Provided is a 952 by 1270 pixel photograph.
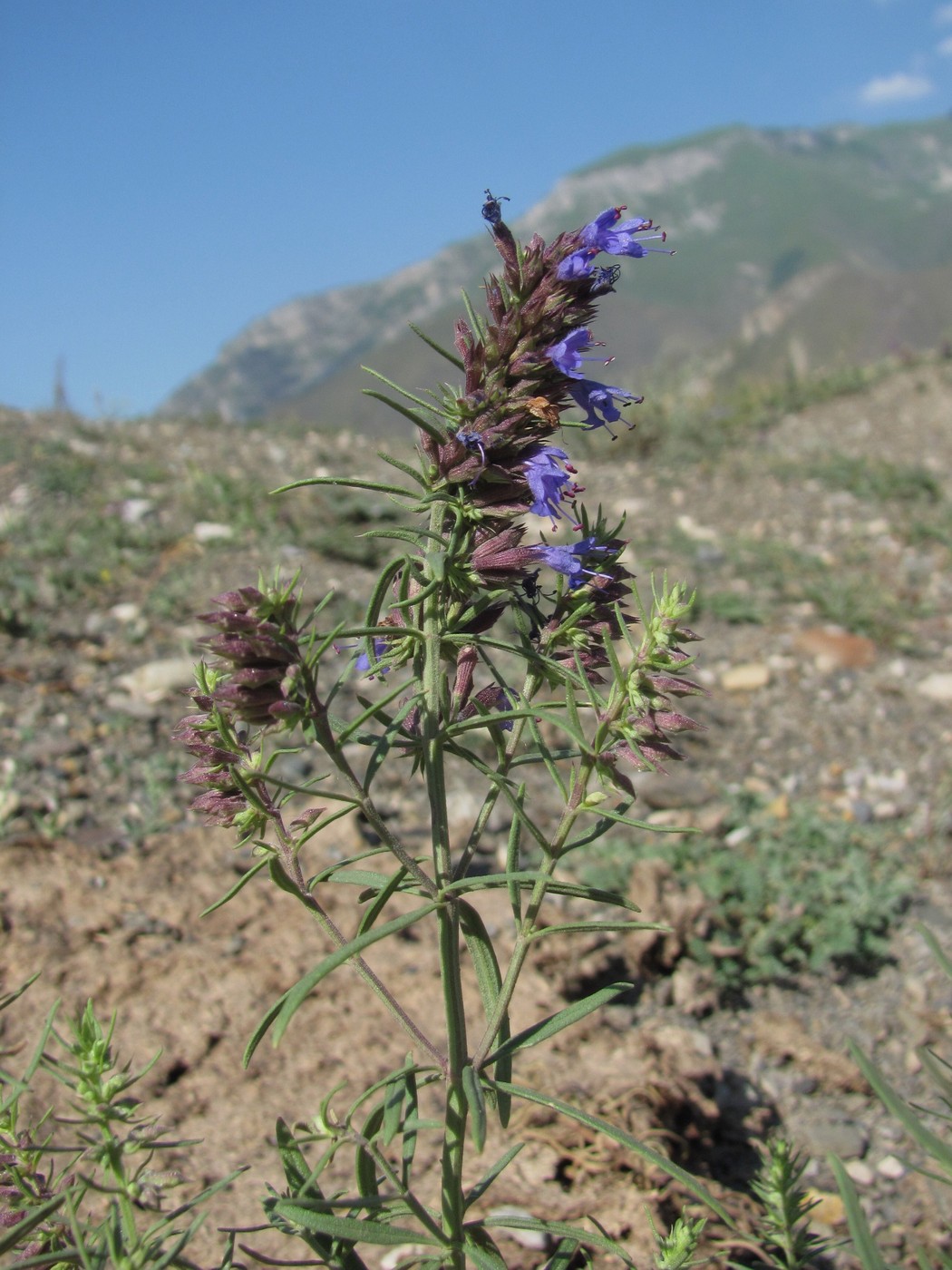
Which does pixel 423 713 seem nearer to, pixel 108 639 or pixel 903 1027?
pixel 903 1027

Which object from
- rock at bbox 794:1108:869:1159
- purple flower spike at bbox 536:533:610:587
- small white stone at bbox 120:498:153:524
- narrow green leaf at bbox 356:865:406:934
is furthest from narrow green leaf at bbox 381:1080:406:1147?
small white stone at bbox 120:498:153:524

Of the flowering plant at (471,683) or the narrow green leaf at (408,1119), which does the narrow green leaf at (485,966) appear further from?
the narrow green leaf at (408,1119)

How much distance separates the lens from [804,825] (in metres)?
3.50

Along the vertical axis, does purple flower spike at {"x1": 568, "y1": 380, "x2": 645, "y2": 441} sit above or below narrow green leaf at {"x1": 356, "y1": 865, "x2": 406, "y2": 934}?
above

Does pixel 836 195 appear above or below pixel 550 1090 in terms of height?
above

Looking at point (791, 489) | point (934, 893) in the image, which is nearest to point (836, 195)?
point (791, 489)

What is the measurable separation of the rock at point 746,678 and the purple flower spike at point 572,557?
134 inches

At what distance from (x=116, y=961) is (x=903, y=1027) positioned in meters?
2.27

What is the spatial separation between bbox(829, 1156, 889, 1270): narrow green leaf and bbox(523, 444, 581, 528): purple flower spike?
0.80 meters

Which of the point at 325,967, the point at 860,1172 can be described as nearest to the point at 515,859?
the point at 325,967

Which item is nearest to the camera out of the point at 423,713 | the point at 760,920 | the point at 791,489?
the point at 423,713

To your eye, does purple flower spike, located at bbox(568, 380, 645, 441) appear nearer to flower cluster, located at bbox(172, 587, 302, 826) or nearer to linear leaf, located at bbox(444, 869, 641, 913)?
flower cluster, located at bbox(172, 587, 302, 826)

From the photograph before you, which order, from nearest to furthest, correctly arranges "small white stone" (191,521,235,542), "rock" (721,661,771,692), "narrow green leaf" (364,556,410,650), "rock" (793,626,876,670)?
1. "narrow green leaf" (364,556,410,650)
2. "rock" (721,661,771,692)
3. "rock" (793,626,876,670)
4. "small white stone" (191,521,235,542)

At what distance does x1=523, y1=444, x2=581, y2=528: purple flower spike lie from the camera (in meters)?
1.31
